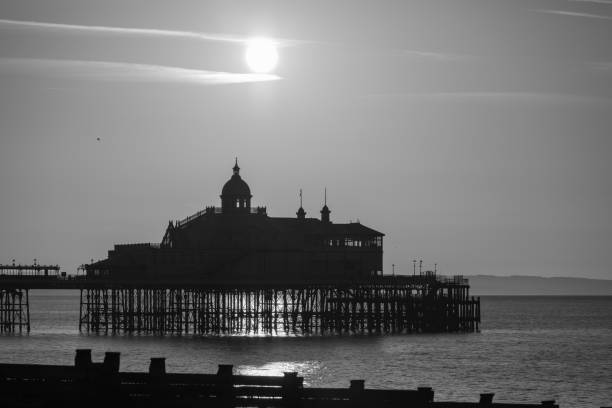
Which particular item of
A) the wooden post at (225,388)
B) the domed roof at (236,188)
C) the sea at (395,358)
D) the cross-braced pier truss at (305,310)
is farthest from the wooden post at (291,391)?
the domed roof at (236,188)

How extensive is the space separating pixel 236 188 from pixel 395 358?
36.6m

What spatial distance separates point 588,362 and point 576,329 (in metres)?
57.4

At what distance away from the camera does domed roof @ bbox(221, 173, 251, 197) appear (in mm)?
109750

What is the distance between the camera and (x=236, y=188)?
11006 cm

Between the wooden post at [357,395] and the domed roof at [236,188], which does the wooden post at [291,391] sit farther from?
the domed roof at [236,188]

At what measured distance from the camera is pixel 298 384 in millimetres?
22047

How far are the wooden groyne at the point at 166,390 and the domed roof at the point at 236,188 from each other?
285 ft

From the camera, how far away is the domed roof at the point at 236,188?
360ft

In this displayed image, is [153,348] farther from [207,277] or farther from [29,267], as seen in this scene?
[29,267]

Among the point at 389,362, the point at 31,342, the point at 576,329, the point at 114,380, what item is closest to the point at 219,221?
the point at 31,342

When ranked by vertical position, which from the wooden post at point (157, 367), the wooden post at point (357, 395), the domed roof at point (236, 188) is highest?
the domed roof at point (236, 188)

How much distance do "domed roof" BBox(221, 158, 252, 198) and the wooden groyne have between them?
86953mm

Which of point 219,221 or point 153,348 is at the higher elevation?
point 219,221

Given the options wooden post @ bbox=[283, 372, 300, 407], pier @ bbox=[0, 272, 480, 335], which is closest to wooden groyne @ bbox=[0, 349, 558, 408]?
wooden post @ bbox=[283, 372, 300, 407]
